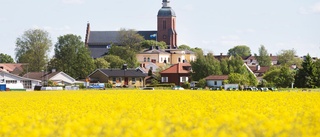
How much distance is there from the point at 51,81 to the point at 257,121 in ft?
Answer: 288

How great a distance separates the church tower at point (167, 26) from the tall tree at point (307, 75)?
102 meters

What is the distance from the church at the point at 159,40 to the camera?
15712 centimetres

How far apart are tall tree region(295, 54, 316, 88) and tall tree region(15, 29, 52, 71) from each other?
2034 inches

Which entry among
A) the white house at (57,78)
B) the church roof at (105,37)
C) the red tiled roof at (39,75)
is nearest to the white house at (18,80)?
the white house at (57,78)

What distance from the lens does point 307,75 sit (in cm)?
7912

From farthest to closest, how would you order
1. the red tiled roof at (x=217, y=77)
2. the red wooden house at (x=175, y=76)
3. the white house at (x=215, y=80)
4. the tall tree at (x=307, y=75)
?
1. the red wooden house at (x=175, y=76)
2. the red tiled roof at (x=217, y=77)
3. the white house at (x=215, y=80)
4. the tall tree at (x=307, y=75)

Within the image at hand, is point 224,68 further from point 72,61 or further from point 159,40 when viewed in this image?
point 159,40

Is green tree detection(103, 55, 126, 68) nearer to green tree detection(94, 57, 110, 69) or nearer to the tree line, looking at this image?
the tree line

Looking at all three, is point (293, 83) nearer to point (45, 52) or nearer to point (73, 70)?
point (73, 70)

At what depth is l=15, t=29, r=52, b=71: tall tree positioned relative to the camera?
117m

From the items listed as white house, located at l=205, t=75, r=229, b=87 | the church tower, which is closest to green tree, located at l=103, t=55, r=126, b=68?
white house, located at l=205, t=75, r=229, b=87

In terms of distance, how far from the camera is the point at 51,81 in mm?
102125

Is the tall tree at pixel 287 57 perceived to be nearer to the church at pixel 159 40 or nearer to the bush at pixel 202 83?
the church at pixel 159 40

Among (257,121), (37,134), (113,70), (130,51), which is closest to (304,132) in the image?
(257,121)
